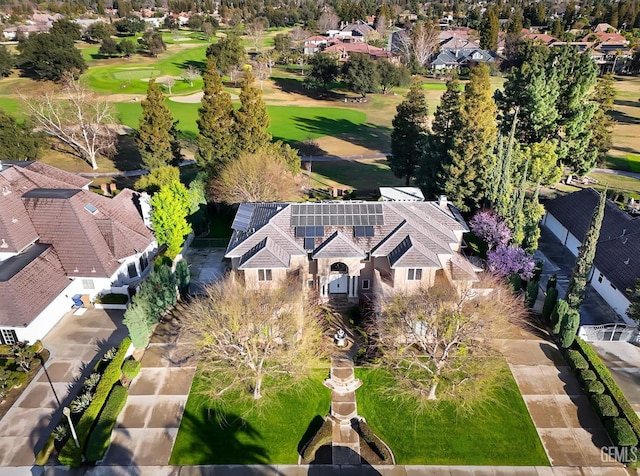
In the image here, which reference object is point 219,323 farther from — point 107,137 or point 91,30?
point 91,30

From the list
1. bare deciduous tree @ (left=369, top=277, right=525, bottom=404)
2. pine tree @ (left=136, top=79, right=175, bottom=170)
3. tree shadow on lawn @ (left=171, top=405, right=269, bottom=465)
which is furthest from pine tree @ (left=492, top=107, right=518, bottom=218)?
pine tree @ (left=136, top=79, right=175, bottom=170)

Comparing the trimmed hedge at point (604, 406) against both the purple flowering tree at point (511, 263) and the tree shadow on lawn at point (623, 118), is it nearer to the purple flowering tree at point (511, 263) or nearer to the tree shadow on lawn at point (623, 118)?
the purple flowering tree at point (511, 263)

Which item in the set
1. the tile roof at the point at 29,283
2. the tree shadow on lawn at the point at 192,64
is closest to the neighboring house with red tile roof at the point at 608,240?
the tile roof at the point at 29,283

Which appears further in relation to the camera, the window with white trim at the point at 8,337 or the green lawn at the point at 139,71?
the green lawn at the point at 139,71

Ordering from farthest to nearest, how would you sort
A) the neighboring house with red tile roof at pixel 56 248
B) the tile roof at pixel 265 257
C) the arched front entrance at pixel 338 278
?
the arched front entrance at pixel 338 278 < the neighboring house with red tile roof at pixel 56 248 < the tile roof at pixel 265 257

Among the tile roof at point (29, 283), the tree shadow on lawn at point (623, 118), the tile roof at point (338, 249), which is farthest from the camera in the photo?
the tree shadow on lawn at point (623, 118)

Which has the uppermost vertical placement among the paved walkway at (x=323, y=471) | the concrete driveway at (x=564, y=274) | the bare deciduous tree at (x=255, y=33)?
the bare deciduous tree at (x=255, y=33)

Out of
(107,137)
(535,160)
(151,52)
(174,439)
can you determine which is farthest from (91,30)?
(174,439)

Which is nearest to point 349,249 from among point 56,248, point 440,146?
point 440,146
